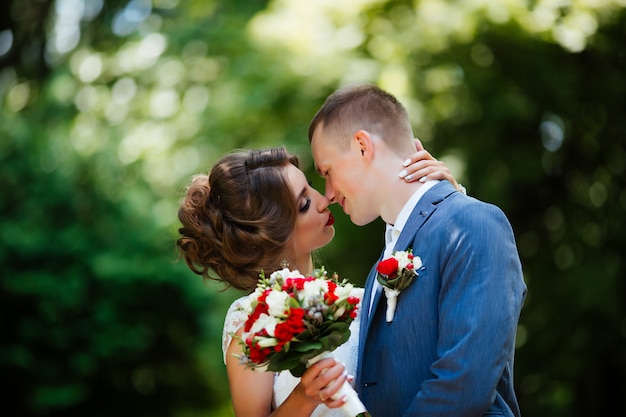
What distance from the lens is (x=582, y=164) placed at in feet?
32.1

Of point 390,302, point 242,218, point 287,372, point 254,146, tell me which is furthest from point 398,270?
point 254,146

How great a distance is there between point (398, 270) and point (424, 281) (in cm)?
11

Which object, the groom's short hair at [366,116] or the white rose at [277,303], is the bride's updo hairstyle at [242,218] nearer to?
the groom's short hair at [366,116]

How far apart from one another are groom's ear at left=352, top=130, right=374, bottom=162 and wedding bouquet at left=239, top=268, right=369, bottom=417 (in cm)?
72

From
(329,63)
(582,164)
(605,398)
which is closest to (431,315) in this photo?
(329,63)

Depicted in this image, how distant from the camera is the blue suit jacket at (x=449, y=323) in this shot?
9.57 feet

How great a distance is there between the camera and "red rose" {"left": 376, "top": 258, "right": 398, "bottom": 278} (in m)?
3.14

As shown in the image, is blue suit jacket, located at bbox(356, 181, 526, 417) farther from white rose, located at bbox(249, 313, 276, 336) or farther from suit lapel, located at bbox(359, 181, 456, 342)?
white rose, located at bbox(249, 313, 276, 336)

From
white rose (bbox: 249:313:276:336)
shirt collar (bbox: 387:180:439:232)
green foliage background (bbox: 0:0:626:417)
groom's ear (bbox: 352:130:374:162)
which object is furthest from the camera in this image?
green foliage background (bbox: 0:0:626:417)

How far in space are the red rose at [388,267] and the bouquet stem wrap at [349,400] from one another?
38 centimetres

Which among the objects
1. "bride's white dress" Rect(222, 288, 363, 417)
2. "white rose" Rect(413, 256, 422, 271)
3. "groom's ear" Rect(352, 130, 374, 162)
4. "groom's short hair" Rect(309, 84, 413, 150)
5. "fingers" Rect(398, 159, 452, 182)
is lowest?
"bride's white dress" Rect(222, 288, 363, 417)

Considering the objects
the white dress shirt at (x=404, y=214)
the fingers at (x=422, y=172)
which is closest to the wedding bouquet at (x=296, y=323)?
the white dress shirt at (x=404, y=214)

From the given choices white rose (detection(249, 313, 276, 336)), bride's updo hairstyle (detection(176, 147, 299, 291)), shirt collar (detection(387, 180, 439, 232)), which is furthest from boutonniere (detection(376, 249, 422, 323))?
bride's updo hairstyle (detection(176, 147, 299, 291))

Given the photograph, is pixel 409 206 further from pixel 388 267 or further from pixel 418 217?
pixel 388 267
